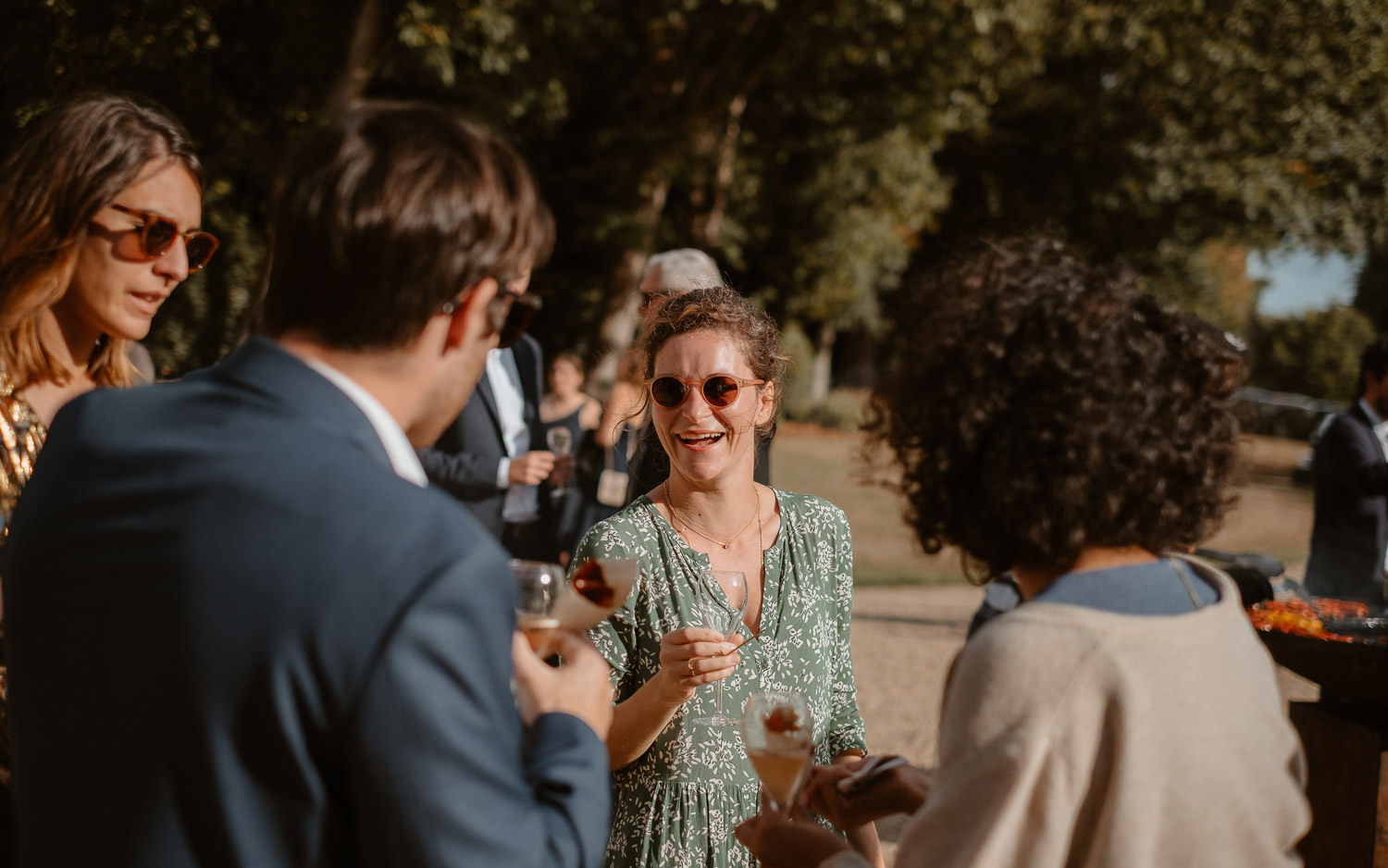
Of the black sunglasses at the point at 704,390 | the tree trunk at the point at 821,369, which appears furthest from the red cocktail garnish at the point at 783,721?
the tree trunk at the point at 821,369

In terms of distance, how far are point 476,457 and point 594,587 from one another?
3130 mm

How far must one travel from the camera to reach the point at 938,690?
23.6 ft

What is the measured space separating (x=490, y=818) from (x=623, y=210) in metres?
15.3

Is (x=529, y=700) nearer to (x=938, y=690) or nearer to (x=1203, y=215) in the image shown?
(x=938, y=690)

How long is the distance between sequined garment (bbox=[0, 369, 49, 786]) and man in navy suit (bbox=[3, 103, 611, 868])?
110 cm

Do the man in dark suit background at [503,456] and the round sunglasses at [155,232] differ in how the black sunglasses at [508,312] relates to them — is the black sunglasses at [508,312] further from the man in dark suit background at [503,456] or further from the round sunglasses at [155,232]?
the man in dark suit background at [503,456]

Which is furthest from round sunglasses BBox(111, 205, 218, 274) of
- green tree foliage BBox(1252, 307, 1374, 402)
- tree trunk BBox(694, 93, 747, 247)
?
green tree foliage BBox(1252, 307, 1374, 402)

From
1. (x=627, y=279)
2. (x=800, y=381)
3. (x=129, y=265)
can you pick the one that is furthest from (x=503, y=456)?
(x=800, y=381)

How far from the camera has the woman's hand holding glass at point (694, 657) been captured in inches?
83.9

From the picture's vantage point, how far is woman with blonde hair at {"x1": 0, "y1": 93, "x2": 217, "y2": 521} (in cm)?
229

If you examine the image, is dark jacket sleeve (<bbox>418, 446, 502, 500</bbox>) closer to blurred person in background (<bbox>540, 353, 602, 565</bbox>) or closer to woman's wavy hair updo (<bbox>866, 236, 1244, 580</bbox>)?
blurred person in background (<bbox>540, 353, 602, 565</bbox>)

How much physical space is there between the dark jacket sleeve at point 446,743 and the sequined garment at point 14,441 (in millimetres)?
1569

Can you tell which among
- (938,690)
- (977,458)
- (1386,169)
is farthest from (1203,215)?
(977,458)

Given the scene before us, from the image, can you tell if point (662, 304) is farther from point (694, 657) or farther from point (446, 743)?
point (446, 743)
